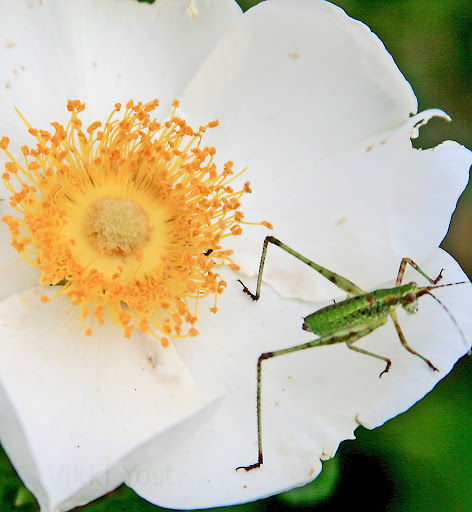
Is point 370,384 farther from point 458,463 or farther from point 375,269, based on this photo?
point 458,463

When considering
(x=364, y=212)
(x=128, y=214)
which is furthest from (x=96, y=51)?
(x=364, y=212)

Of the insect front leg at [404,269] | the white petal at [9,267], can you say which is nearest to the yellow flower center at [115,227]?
the white petal at [9,267]

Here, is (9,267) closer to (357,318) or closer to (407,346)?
(357,318)

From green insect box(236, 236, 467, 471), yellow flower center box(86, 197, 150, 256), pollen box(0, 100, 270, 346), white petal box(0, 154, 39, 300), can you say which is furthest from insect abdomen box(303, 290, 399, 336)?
white petal box(0, 154, 39, 300)

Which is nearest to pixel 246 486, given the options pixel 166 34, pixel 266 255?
pixel 266 255

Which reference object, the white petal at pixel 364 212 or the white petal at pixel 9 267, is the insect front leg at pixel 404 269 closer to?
the white petal at pixel 364 212

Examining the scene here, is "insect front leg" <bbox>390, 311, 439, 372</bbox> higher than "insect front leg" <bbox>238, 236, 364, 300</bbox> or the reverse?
the reverse

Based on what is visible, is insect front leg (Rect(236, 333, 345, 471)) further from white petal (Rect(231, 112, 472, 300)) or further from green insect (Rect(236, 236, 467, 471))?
white petal (Rect(231, 112, 472, 300))
